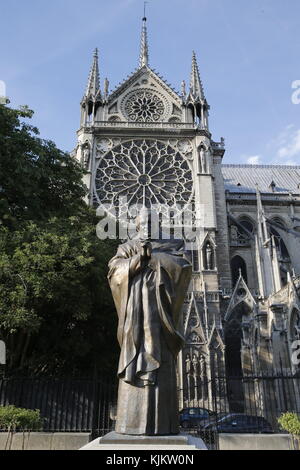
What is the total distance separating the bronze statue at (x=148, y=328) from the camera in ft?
12.9

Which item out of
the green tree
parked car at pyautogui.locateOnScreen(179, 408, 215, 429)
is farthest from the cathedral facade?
the green tree

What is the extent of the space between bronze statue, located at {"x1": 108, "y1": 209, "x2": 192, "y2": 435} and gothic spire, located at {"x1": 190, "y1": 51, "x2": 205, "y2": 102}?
2664cm

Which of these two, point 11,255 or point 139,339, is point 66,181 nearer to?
point 11,255

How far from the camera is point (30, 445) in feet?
22.2

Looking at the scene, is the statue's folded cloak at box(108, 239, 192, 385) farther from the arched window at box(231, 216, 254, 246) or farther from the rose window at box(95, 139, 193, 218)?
the arched window at box(231, 216, 254, 246)

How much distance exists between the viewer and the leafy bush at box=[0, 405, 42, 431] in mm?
6633

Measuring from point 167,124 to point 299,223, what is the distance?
1399 centimetres

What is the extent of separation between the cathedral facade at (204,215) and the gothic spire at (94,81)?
0.30 ft

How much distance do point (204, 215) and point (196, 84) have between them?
39.6 feet

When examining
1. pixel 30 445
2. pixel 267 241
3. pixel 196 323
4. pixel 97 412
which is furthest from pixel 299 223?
pixel 30 445

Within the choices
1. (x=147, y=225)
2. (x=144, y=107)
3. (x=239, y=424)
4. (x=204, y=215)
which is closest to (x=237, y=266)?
(x=204, y=215)

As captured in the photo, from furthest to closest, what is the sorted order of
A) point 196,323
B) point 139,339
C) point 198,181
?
point 198,181, point 196,323, point 139,339

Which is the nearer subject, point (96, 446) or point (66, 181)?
point (96, 446)

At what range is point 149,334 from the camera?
4215 millimetres
